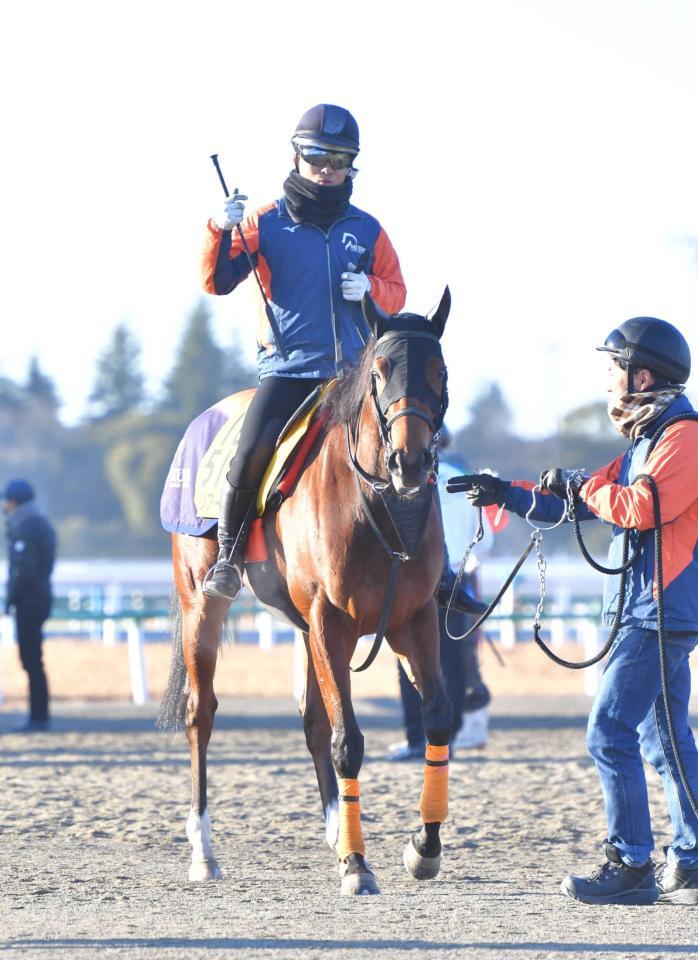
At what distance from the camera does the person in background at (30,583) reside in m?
14.2

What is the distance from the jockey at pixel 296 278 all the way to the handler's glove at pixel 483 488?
1.04 meters

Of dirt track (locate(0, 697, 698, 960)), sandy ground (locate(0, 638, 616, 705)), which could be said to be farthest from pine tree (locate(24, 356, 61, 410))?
dirt track (locate(0, 697, 698, 960))

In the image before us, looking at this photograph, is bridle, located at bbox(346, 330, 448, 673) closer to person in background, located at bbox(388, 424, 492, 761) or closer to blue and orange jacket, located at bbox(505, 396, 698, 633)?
blue and orange jacket, located at bbox(505, 396, 698, 633)

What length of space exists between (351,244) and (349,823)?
2.71 meters

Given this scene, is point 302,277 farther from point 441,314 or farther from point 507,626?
point 507,626

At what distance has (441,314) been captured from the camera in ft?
20.7

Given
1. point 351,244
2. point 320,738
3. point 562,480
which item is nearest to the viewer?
point 562,480

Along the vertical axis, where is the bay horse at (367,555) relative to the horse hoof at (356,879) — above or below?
above

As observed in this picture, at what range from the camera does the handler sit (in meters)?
5.75

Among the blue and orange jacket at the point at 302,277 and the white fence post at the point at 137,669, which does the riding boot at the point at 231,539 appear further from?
the white fence post at the point at 137,669

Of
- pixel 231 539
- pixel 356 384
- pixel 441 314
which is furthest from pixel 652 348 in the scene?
pixel 231 539

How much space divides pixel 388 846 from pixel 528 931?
2372 millimetres

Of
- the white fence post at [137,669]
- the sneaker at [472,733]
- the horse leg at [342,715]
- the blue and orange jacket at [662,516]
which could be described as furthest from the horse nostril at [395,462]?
the white fence post at [137,669]

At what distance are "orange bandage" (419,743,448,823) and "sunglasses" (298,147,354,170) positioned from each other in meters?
2.72
